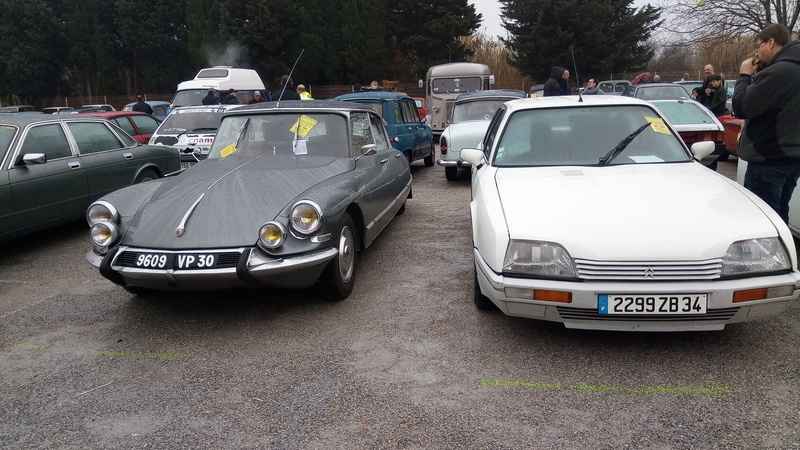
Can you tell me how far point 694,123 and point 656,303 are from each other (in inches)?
270

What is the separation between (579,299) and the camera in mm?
3242

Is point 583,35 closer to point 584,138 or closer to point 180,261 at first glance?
point 584,138

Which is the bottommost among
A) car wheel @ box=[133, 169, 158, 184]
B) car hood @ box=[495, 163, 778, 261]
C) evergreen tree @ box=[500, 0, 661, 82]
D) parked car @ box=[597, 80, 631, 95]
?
car wheel @ box=[133, 169, 158, 184]

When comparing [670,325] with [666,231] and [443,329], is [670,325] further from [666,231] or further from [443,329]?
[443,329]

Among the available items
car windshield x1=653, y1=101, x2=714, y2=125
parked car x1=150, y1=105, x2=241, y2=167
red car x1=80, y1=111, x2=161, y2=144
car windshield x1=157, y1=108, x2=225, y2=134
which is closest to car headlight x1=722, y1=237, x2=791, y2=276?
car windshield x1=653, y1=101, x2=714, y2=125

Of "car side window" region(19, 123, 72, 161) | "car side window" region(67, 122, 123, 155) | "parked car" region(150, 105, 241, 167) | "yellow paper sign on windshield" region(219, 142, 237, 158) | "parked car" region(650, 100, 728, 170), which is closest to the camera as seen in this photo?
"yellow paper sign on windshield" region(219, 142, 237, 158)

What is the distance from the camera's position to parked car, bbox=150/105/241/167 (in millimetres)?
9523

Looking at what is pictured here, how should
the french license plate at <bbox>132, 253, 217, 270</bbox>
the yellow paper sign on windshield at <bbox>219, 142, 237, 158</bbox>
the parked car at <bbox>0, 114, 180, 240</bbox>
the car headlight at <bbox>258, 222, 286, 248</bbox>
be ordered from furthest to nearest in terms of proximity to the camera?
the parked car at <bbox>0, 114, 180, 240</bbox>
the yellow paper sign on windshield at <bbox>219, 142, 237, 158</bbox>
the car headlight at <bbox>258, 222, 286, 248</bbox>
the french license plate at <bbox>132, 253, 217, 270</bbox>

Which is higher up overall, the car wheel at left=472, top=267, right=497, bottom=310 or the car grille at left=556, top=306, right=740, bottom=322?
the car grille at left=556, top=306, right=740, bottom=322

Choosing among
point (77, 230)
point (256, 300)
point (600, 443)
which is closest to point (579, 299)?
point (600, 443)

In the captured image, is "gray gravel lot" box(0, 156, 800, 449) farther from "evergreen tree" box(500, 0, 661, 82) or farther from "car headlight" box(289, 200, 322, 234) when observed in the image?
"evergreen tree" box(500, 0, 661, 82)

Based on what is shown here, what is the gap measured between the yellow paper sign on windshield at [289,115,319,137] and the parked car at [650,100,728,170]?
5.75m

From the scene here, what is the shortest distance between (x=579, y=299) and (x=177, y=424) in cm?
226

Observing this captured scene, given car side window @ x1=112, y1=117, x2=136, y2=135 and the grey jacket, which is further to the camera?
car side window @ x1=112, y1=117, x2=136, y2=135
